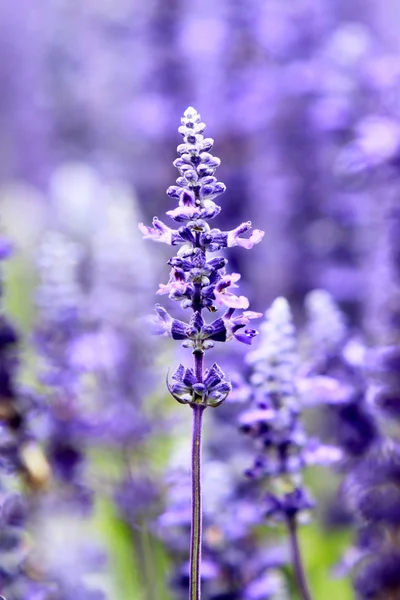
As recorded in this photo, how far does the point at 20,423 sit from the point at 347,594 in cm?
80

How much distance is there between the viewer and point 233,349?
1875 mm

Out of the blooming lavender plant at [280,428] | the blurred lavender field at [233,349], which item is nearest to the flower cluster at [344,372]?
the blurred lavender field at [233,349]

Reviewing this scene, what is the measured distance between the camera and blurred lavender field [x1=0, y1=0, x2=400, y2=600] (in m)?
1.42

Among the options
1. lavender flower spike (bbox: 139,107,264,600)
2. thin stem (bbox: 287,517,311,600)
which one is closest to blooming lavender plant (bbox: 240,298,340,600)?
thin stem (bbox: 287,517,311,600)

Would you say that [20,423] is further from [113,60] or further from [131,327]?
[113,60]

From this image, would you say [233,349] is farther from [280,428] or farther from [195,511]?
[195,511]

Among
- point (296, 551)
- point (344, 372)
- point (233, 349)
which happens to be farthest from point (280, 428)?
point (233, 349)

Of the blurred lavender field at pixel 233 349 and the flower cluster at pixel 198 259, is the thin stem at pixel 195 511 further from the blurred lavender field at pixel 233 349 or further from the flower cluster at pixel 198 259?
the blurred lavender field at pixel 233 349

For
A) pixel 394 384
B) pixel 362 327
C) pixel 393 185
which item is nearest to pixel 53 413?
pixel 394 384

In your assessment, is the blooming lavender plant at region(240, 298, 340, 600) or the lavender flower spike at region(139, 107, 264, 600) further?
the blooming lavender plant at region(240, 298, 340, 600)

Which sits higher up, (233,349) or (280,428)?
(233,349)

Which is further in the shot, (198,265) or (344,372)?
(344,372)

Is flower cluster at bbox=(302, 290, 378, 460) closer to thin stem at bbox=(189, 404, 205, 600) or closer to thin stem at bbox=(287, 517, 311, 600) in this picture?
thin stem at bbox=(287, 517, 311, 600)

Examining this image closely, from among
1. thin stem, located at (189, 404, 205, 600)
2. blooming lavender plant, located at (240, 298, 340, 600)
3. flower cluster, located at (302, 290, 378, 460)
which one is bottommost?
thin stem, located at (189, 404, 205, 600)
